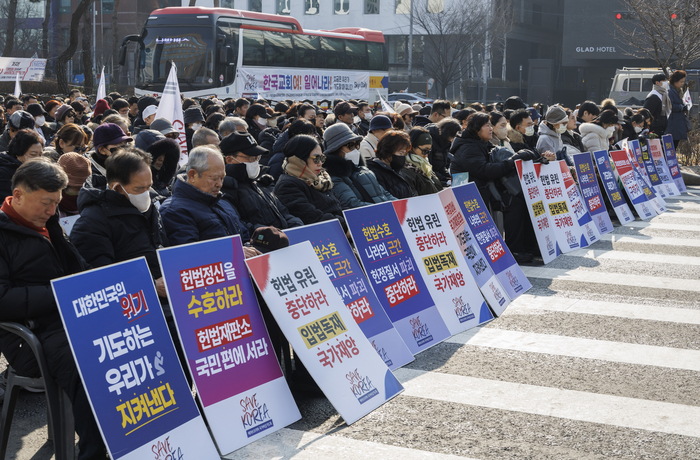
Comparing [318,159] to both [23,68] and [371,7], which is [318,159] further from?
[371,7]

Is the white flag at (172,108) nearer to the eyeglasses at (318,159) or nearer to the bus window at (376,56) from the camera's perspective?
the eyeglasses at (318,159)

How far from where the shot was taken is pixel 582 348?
6.25 metres

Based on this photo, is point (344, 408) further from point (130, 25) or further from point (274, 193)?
point (130, 25)

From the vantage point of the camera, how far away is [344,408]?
4.69 meters

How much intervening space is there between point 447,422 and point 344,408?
688 millimetres

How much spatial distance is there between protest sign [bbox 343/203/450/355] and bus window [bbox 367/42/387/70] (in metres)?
29.5

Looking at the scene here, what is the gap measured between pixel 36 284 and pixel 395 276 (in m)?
2.93

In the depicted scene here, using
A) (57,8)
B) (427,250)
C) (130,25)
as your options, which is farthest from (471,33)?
(427,250)

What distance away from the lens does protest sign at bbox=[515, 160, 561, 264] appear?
29.7 ft

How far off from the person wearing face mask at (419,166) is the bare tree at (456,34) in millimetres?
48760

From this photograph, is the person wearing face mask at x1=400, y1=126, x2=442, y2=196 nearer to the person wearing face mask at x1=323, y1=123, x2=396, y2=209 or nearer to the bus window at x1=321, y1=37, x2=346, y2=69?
the person wearing face mask at x1=323, y1=123, x2=396, y2=209

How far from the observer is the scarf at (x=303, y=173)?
6.53 meters

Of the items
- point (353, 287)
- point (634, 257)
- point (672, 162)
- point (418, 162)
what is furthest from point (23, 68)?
point (353, 287)

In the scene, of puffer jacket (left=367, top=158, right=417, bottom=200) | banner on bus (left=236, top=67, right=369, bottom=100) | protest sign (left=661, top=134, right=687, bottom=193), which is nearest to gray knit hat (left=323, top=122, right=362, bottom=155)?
puffer jacket (left=367, top=158, right=417, bottom=200)
